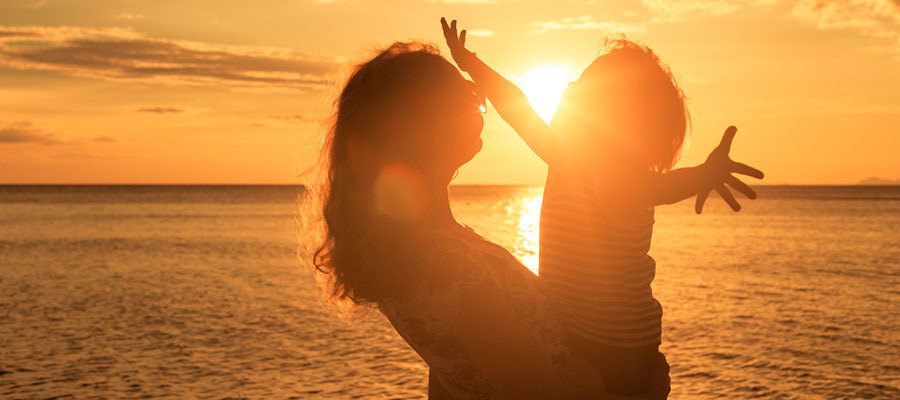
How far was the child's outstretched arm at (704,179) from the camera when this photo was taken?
2150 mm

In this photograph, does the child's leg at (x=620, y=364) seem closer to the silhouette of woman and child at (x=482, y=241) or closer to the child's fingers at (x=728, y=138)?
the silhouette of woman and child at (x=482, y=241)

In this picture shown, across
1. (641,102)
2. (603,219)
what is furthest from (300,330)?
(603,219)

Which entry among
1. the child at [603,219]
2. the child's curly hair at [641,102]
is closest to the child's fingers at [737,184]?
the child at [603,219]

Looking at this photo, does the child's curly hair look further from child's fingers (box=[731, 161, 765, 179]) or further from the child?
child's fingers (box=[731, 161, 765, 179])

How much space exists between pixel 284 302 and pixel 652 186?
23236 millimetres

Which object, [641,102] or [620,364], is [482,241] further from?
[641,102]

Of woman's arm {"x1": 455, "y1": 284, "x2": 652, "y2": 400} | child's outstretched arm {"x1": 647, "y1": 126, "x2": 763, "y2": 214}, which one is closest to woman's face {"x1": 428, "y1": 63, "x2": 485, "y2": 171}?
woman's arm {"x1": 455, "y1": 284, "x2": 652, "y2": 400}

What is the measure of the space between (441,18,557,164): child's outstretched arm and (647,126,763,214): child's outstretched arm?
0.61 meters

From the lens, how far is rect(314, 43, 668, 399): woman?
1.70 meters

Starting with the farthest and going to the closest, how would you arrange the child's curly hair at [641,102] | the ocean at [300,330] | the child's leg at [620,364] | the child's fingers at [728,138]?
the ocean at [300,330] < the child's curly hair at [641,102] < the child's leg at [620,364] < the child's fingers at [728,138]

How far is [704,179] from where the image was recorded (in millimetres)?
2191

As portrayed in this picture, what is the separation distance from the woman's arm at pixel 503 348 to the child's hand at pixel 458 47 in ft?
4.69

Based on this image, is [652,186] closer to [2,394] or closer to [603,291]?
[603,291]

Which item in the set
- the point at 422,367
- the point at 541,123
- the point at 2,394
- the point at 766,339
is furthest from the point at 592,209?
the point at 766,339
